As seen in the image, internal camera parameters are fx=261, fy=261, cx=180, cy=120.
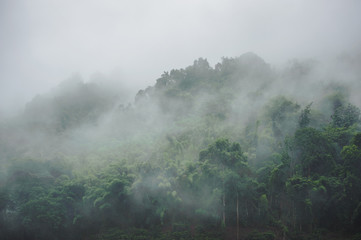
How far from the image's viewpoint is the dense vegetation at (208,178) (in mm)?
12992

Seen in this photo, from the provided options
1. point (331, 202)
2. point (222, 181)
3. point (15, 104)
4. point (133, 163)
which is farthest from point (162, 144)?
point (15, 104)

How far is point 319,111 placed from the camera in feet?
60.5

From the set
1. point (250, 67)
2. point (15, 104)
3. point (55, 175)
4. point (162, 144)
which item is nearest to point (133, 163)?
point (162, 144)

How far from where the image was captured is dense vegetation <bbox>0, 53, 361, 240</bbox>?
12992mm

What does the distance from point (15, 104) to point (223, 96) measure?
28.9m

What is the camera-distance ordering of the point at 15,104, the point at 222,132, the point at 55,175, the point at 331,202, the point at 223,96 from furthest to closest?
the point at 15,104 → the point at 223,96 → the point at 222,132 → the point at 55,175 → the point at 331,202

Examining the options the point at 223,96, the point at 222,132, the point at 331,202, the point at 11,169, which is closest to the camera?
the point at 331,202

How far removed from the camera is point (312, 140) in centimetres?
1366

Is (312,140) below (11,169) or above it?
above

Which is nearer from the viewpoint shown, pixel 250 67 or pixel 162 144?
pixel 162 144

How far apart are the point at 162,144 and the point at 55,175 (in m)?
7.64

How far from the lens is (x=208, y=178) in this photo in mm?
14656

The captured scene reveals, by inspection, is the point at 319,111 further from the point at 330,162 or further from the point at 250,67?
the point at 250,67

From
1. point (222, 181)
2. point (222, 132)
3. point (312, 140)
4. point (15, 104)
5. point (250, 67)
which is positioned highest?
point (250, 67)
